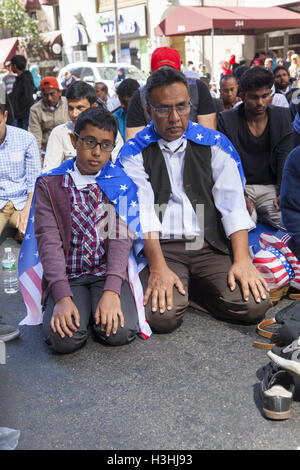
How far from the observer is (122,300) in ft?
10.2

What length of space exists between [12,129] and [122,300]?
101 inches

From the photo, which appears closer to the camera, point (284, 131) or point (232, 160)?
point (232, 160)

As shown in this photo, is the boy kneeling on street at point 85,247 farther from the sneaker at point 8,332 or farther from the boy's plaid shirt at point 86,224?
the sneaker at point 8,332

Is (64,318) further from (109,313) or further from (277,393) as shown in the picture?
(277,393)

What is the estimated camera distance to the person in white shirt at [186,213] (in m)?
3.21

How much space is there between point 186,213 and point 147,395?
4.13 feet

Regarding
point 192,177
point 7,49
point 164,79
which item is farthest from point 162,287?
point 7,49

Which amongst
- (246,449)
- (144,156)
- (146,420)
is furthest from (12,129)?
(246,449)

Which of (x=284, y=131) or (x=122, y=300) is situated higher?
(x=284, y=131)

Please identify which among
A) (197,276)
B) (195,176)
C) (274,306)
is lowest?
(274,306)

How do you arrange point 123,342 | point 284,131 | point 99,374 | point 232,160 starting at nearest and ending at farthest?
point 99,374, point 123,342, point 232,160, point 284,131

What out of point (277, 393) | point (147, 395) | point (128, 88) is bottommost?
point (147, 395)

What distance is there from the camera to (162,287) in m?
3.18
